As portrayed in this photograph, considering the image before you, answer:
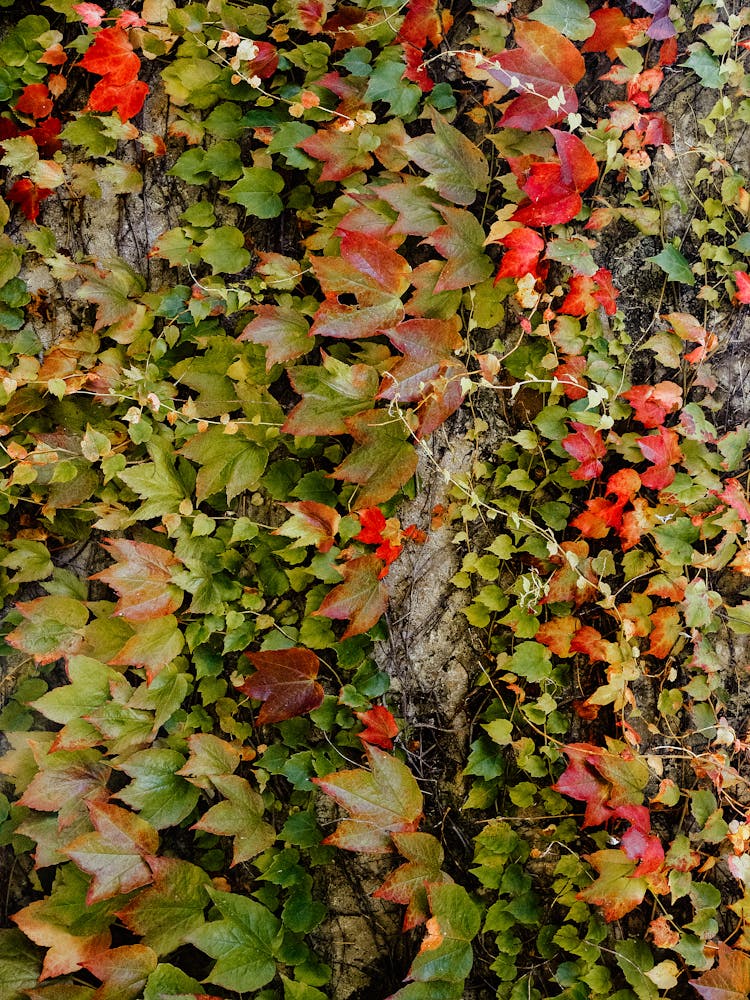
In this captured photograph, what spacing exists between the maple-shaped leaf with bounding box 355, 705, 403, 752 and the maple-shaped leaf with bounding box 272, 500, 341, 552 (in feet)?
1.34

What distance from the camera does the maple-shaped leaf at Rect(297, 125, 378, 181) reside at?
68.7 inches

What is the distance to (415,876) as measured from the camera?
5.40 feet

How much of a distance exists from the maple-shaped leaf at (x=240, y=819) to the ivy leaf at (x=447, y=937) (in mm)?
413

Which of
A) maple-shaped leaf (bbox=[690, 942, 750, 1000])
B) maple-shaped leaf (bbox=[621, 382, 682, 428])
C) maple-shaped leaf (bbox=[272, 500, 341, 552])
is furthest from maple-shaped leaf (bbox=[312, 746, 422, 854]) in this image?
maple-shaped leaf (bbox=[621, 382, 682, 428])

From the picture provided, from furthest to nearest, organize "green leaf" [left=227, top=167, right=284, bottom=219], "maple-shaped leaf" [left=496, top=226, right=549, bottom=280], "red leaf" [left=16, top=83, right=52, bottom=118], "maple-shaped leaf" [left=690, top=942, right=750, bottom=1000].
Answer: "red leaf" [left=16, top=83, right=52, bottom=118], "green leaf" [left=227, top=167, right=284, bottom=219], "maple-shaped leaf" [left=496, top=226, right=549, bottom=280], "maple-shaped leaf" [left=690, top=942, right=750, bottom=1000]

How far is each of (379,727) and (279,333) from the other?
98 cm

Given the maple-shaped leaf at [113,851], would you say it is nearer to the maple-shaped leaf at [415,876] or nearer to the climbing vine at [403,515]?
the climbing vine at [403,515]

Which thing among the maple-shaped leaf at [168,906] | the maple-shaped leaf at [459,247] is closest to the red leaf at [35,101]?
the maple-shaped leaf at [459,247]

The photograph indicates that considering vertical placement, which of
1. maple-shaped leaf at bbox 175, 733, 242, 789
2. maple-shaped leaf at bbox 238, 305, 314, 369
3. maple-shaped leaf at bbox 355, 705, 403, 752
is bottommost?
maple-shaped leaf at bbox 175, 733, 242, 789

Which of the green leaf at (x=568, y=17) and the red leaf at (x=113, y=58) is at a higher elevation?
the green leaf at (x=568, y=17)

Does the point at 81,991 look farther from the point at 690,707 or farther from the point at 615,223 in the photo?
the point at 615,223

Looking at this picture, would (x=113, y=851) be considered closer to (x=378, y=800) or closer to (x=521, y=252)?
(x=378, y=800)

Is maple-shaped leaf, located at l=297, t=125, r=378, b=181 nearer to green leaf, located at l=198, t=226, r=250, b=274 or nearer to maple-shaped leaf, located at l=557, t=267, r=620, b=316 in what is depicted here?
green leaf, located at l=198, t=226, r=250, b=274

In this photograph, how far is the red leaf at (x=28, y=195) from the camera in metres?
1.96
